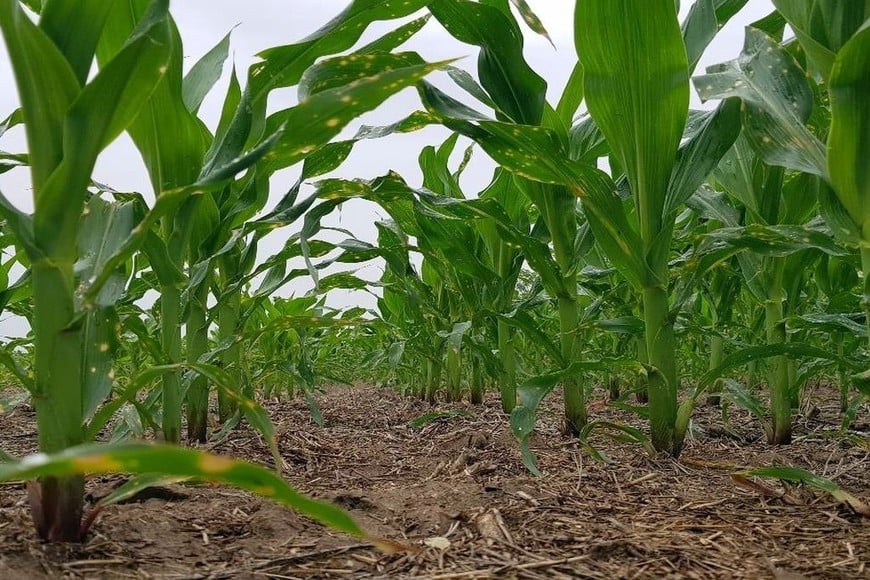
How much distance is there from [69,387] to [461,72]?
4.19ft

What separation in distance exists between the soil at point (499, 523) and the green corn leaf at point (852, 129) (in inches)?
21.7

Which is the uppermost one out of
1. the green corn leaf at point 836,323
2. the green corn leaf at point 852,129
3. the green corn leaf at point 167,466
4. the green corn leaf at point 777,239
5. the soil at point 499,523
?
the green corn leaf at point 852,129

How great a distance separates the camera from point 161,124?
1296 millimetres

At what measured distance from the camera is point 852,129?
1062 mm

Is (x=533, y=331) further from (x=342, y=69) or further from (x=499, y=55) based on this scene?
(x=342, y=69)

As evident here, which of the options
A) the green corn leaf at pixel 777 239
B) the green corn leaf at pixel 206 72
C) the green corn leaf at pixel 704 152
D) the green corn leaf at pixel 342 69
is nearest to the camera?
the green corn leaf at pixel 342 69

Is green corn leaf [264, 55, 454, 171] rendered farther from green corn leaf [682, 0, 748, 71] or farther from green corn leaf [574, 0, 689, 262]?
green corn leaf [682, 0, 748, 71]

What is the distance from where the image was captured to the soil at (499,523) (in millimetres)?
827

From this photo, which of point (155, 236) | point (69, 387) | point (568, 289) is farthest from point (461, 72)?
point (69, 387)

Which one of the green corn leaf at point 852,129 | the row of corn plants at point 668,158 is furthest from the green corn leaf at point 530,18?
the green corn leaf at point 852,129

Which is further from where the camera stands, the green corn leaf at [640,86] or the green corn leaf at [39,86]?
the green corn leaf at [640,86]

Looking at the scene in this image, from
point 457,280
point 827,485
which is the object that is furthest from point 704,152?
point 457,280

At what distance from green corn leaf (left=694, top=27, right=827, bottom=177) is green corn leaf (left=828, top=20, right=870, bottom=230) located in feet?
0.19

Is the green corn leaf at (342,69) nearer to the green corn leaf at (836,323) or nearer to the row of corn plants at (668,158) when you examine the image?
the row of corn plants at (668,158)
